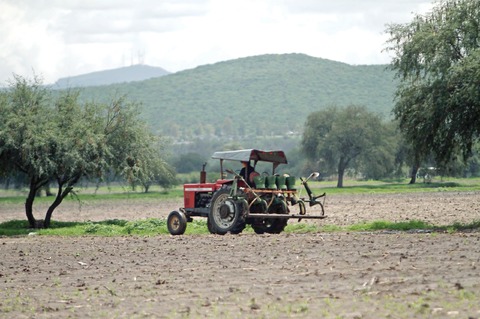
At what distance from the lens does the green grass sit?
2941 centimetres

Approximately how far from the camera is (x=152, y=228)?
34312 mm

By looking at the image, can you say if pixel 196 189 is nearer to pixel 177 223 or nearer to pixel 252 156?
pixel 177 223

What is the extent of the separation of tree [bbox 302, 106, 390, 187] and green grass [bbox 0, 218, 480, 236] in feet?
218

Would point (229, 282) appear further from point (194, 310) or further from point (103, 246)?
point (103, 246)

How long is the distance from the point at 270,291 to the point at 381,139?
89894 millimetres

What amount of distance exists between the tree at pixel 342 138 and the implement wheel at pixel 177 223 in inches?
2865

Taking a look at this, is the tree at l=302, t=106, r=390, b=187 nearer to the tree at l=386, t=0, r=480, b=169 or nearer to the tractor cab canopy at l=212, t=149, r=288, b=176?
the tree at l=386, t=0, r=480, b=169

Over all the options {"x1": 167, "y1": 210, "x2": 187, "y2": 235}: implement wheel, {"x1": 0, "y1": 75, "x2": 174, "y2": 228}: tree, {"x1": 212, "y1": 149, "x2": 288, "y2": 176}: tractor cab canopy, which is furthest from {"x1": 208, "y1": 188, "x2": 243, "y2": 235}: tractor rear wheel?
{"x1": 0, "y1": 75, "x2": 174, "y2": 228}: tree

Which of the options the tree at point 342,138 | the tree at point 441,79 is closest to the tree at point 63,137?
the tree at point 441,79

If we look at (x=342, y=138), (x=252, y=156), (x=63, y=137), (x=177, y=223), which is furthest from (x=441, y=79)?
(x=342, y=138)

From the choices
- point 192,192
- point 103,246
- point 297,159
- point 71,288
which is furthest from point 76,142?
point 297,159

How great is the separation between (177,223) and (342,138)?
3067 inches

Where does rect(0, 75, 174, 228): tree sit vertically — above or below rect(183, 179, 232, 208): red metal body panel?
above

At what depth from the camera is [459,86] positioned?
94.5ft
